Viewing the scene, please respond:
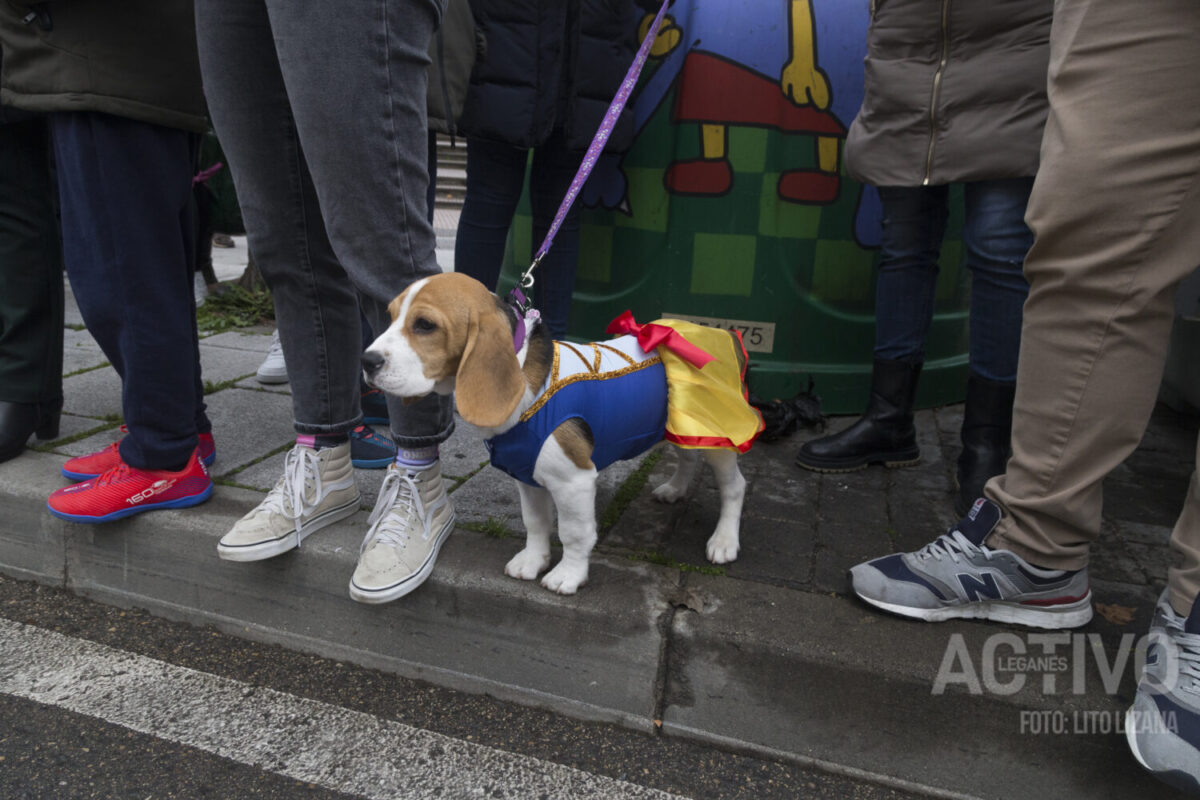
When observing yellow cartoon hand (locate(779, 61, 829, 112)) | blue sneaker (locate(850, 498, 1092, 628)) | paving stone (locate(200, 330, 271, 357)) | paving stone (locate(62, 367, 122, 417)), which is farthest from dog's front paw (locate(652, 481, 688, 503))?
paving stone (locate(200, 330, 271, 357))

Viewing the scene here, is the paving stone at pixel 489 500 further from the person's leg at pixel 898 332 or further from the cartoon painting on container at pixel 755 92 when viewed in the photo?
the cartoon painting on container at pixel 755 92

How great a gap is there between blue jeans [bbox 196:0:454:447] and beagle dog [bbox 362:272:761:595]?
17 centimetres

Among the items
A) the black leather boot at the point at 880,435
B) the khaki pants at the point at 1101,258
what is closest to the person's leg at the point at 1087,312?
the khaki pants at the point at 1101,258

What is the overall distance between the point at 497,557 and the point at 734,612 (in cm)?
63

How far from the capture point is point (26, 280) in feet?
8.55

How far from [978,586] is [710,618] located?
0.60 m

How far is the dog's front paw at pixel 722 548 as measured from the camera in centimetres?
212

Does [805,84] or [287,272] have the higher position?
[805,84]

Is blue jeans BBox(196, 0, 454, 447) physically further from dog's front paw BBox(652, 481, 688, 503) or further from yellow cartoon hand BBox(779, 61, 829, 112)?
yellow cartoon hand BBox(779, 61, 829, 112)

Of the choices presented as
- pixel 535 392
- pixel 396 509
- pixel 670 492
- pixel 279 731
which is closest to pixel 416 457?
pixel 396 509

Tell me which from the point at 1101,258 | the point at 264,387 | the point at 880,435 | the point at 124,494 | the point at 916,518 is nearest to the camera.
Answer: the point at 1101,258

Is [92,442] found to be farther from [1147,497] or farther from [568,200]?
[1147,497]

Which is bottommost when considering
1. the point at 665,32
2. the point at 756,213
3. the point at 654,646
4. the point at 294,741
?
the point at 294,741

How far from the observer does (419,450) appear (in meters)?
2.09
